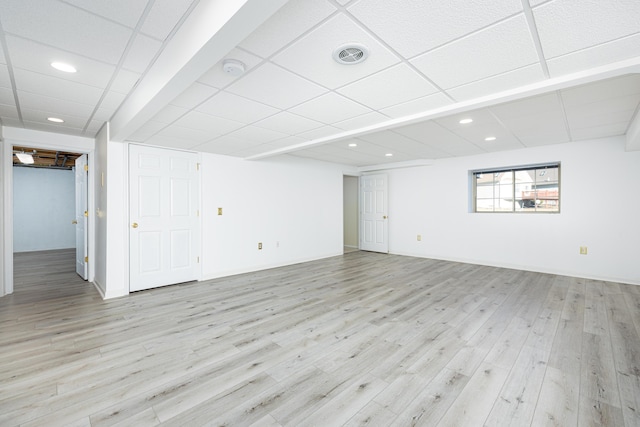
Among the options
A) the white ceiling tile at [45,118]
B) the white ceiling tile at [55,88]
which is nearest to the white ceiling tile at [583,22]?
the white ceiling tile at [55,88]

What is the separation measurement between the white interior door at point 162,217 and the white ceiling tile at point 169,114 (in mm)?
1421

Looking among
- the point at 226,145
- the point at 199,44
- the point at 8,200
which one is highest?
the point at 226,145

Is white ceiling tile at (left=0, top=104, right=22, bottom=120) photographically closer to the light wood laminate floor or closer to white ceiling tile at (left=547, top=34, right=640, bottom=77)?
the light wood laminate floor

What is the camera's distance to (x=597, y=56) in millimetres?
1858

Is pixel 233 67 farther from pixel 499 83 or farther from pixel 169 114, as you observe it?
pixel 499 83

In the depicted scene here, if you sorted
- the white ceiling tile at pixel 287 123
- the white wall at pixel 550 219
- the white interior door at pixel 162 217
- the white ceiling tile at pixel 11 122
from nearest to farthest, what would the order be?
the white ceiling tile at pixel 287 123
the white ceiling tile at pixel 11 122
the white interior door at pixel 162 217
the white wall at pixel 550 219

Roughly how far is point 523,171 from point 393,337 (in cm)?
489

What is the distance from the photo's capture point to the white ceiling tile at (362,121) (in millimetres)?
3016

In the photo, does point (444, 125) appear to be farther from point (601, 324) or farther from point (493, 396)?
point (493, 396)

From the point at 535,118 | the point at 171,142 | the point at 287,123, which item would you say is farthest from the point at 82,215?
the point at 535,118

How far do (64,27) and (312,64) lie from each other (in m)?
1.51

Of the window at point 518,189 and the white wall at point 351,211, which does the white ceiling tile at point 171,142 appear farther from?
the window at point 518,189

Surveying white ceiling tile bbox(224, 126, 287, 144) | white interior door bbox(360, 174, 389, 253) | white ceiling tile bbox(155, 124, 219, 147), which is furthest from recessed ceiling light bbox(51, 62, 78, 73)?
white interior door bbox(360, 174, 389, 253)

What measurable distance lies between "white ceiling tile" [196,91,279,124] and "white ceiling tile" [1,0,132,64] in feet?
2.60
